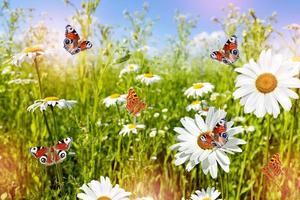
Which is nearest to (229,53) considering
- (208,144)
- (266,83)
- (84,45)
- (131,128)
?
(266,83)

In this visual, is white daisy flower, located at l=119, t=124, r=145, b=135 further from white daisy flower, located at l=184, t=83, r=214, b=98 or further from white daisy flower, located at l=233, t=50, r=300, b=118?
white daisy flower, located at l=233, t=50, r=300, b=118

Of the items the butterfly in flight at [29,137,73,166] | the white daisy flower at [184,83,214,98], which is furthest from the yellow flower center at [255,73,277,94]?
the white daisy flower at [184,83,214,98]

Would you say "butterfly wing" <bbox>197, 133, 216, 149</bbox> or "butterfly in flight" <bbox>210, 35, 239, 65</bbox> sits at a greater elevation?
"butterfly in flight" <bbox>210, 35, 239, 65</bbox>

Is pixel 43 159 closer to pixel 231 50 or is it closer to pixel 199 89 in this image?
pixel 231 50

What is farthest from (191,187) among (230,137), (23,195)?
(230,137)

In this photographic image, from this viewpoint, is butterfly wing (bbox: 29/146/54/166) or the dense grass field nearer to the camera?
butterfly wing (bbox: 29/146/54/166)

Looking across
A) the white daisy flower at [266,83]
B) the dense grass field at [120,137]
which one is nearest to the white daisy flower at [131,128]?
the dense grass field at [120,137]

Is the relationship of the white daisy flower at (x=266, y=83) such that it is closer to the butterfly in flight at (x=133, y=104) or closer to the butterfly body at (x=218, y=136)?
the butterfly body at (x=218, y=136)
